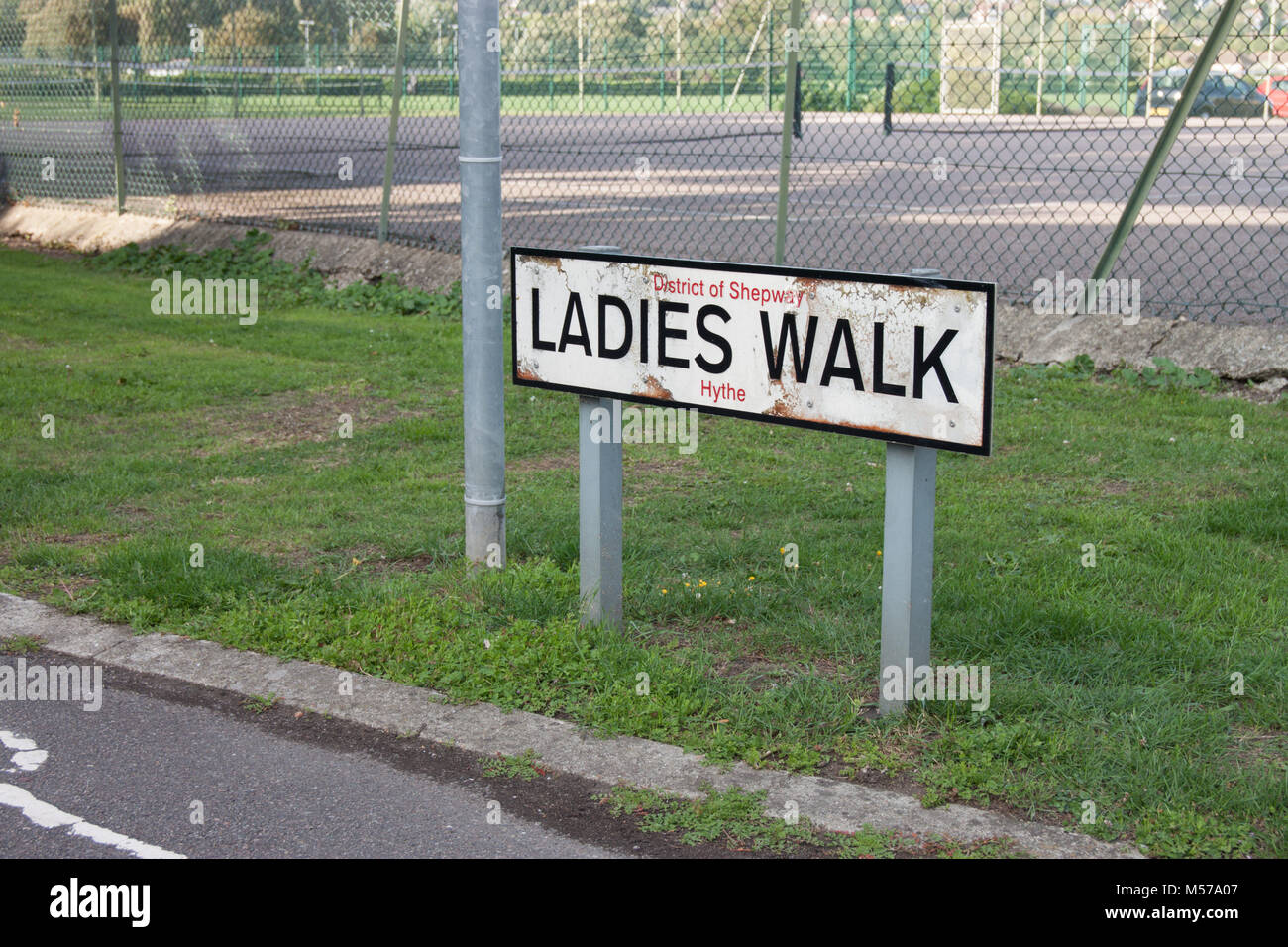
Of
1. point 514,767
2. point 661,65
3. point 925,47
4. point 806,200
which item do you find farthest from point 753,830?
point 806,200

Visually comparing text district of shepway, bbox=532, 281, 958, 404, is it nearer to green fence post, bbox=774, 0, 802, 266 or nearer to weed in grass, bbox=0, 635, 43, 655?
weed in grass, bbox=0, 635, 43, 655

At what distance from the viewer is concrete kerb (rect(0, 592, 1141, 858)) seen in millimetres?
3283

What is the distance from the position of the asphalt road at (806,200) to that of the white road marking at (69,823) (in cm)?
658

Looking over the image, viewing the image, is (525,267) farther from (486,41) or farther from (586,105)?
(586,105)

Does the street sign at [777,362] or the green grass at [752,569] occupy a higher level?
the street sign at [777,362]

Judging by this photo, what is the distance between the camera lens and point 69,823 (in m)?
3.38

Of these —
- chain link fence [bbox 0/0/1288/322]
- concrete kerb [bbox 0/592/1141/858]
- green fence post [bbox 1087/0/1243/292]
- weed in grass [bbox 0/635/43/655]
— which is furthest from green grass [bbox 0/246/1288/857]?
chain link fence [bbox 0/0/1288/322]

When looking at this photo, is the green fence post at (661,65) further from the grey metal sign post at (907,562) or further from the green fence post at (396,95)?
the grey metal sign post at (907,562)

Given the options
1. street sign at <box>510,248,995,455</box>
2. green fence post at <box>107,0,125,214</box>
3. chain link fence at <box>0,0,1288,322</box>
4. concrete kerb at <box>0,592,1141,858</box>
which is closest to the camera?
concrete kerb at <box>0,592,1141,858</box>

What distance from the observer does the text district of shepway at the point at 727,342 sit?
11.8 feet

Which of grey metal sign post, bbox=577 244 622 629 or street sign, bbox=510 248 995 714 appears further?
grey metal sign post, bbox=577 244 622 629

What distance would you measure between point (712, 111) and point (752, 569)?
6.08m

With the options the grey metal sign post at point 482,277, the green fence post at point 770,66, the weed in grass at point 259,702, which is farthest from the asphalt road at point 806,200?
the weed in grass at point 259,702
